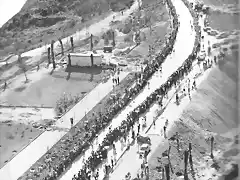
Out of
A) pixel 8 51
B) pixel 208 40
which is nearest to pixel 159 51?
pixel 208 40

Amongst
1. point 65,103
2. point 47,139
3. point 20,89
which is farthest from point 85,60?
point 47,139

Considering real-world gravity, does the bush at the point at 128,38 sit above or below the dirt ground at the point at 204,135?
above

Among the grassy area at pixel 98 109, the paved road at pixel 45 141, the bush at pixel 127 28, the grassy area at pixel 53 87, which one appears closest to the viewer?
the paved road at pixel 45 141

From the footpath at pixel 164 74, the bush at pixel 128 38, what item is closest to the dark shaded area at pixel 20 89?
the footpath at pixel 164 74

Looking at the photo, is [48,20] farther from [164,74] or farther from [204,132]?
[204,132]

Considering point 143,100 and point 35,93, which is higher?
point 143,100

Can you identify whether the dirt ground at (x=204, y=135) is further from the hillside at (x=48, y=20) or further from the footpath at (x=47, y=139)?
the hillside at (x=48, y=20)

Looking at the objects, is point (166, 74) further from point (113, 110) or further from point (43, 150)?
point (43, 150)
